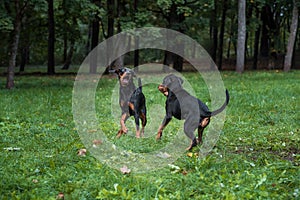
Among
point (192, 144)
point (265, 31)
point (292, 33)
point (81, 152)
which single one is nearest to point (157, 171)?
point (192, 144)

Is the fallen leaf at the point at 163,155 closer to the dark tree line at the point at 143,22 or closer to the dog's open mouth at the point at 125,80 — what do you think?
the dog's open mouth at the point at 125,80

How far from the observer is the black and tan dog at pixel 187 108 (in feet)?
19.3

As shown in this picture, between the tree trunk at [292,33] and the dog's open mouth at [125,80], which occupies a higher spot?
the tree trunk at [292,33]

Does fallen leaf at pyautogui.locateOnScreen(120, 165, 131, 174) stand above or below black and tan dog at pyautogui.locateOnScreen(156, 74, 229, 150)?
below

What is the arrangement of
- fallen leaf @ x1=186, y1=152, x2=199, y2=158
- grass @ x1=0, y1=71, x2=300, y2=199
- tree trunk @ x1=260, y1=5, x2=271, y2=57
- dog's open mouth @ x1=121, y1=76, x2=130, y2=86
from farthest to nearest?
tree trunk @ x1=260, y1=5, x2=271, y2=57
dog's open mouth @ x1=121, y1=76, x2=130, y2=86
fallen leaf @ x1=186, y1=152, x2=199, y2=158
grass @ x1=0, y1=71, x2=300, y2=199

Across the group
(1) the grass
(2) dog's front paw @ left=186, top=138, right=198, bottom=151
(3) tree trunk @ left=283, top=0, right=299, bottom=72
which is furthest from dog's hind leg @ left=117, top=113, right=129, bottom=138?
(3) tree trunk @ left=283, top=0, right=299, bottom=72

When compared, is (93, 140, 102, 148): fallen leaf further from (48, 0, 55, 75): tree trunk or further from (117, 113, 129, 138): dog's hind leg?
(48, 0, 55, 75): tree trunk

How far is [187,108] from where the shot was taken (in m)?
6.00

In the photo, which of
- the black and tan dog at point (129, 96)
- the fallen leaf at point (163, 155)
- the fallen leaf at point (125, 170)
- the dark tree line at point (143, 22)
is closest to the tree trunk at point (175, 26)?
the dark tree line at point (143, 22)

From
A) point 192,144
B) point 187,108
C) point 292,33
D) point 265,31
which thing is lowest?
point 192,144

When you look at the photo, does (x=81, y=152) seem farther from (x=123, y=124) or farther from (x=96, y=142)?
(x=123, y=124)

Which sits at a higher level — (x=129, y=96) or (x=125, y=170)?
(x=129, y=96)

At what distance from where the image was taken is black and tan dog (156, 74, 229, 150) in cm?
589

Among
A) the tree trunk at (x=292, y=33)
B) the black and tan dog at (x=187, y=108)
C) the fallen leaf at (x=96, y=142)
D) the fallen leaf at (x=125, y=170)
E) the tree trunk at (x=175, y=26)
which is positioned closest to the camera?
the fallen leaf at (x=125, y=170)
